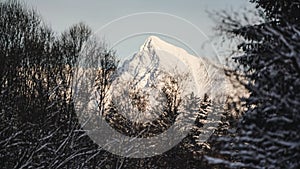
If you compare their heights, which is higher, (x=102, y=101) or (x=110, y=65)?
(x=110, y=65)

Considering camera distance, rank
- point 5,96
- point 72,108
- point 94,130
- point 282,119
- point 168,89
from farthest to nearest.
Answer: point 168,89
point 72,108
point 94,130
point 5,96
point 282,119

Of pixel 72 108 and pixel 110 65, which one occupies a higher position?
pixel 110 65

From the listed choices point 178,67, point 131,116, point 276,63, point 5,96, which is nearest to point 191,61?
point 178,67

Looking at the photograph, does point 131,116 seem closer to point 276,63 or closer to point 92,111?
point 92,111

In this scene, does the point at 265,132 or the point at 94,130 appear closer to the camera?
the point at 265,132

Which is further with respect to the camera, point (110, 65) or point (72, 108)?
point (110, 65)

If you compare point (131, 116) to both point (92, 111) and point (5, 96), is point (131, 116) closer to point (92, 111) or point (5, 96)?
point (92, 111)

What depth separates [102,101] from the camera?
84.1ft

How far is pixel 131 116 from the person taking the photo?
961 inches

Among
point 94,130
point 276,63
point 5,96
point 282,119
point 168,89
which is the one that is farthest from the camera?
point 168,89

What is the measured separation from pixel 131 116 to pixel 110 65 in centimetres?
328

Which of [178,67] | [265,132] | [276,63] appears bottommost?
[265,132]

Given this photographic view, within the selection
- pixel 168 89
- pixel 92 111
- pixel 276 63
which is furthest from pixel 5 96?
pixel 276 63

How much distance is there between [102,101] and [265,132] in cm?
2083
